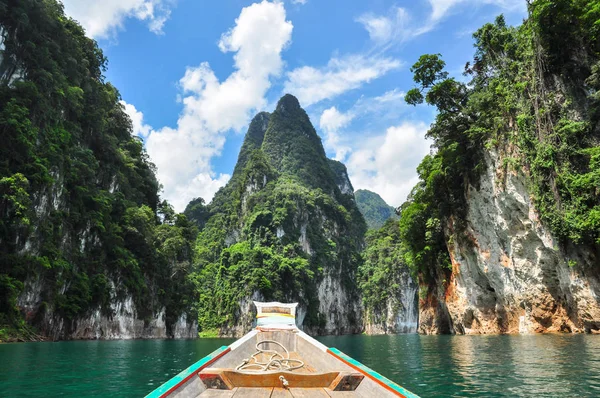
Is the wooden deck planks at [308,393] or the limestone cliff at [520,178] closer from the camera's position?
the wooden deck planks at [308,393]

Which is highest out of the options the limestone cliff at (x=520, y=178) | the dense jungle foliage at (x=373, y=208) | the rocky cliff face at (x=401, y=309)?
the dense jungle foliage at (x=373, y=208)

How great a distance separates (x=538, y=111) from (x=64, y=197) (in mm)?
29417

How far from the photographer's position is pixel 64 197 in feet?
91.4

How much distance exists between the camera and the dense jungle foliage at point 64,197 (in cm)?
2245

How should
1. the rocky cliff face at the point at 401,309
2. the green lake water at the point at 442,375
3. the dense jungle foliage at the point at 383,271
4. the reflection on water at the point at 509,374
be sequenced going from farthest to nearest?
the dense jungle foliage at the point at 383,271, the rocky cliff face at the point at 401,309, the green lake water at the point at 442,375, the reflection on water at the point at 509,374

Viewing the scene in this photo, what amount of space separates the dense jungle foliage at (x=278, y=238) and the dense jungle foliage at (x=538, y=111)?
34.5 meters

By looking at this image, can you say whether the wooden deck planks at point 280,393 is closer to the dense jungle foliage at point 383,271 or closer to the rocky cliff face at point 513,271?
the rocky cliff face at point 513,271

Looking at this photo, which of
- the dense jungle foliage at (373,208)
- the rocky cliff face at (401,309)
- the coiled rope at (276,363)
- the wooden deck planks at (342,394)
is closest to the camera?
the wooden deck planks at (342,394)

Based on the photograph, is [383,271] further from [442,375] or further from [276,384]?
[276,384]

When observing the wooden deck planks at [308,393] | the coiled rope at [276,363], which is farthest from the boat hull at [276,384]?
the coiled rope at [276,363]

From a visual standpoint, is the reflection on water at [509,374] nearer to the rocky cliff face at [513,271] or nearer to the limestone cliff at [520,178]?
the rocky cliff face at [513,271]

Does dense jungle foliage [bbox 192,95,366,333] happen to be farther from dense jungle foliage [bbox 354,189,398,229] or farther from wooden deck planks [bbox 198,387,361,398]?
wooden deck planks [bbox 198,387,361,398]

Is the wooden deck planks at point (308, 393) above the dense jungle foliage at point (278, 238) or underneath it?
underneath

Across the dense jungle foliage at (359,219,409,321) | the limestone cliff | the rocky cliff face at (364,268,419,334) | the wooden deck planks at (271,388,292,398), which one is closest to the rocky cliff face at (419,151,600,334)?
the limestone cliff
